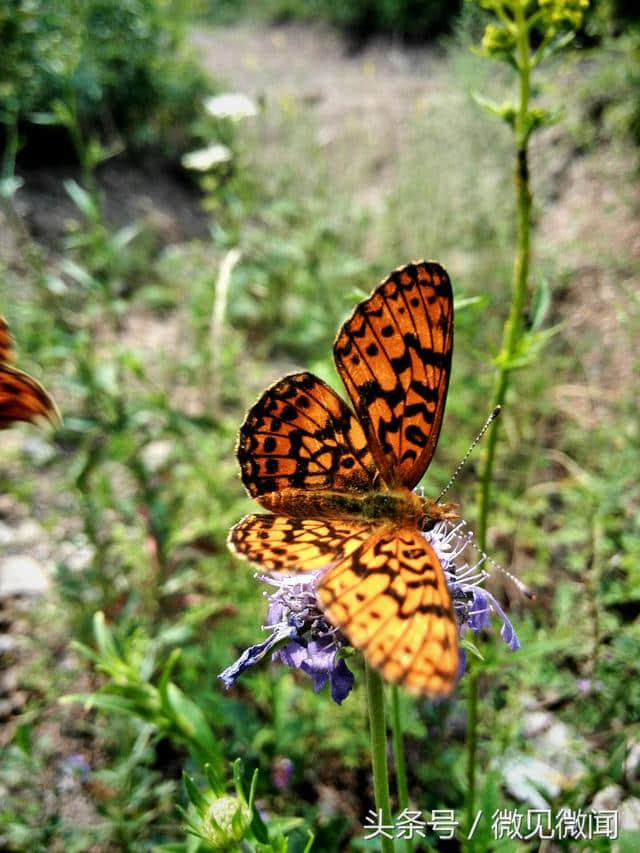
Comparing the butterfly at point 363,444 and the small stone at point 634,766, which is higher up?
the butterfly at point 363,444

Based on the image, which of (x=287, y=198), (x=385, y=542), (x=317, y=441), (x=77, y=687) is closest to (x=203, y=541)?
(x=77, y=687)

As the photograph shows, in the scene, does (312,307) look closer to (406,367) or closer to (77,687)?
(77,687)

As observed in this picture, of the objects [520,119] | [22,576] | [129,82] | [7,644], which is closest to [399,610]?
[520,119]

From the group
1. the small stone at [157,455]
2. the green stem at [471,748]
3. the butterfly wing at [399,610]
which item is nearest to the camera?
the butterfly wing at [399,610]

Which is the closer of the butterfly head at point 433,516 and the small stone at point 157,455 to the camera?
the butterfly head at point 433,516

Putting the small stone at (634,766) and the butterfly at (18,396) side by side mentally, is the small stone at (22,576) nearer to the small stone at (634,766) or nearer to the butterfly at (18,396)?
the butterfly at (18,396)

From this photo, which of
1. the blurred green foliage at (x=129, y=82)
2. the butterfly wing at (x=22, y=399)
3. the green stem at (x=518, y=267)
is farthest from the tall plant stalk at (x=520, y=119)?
the blurred green foliage at (x=129, y=82)

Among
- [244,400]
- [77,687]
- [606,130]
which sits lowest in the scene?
[77,687]
